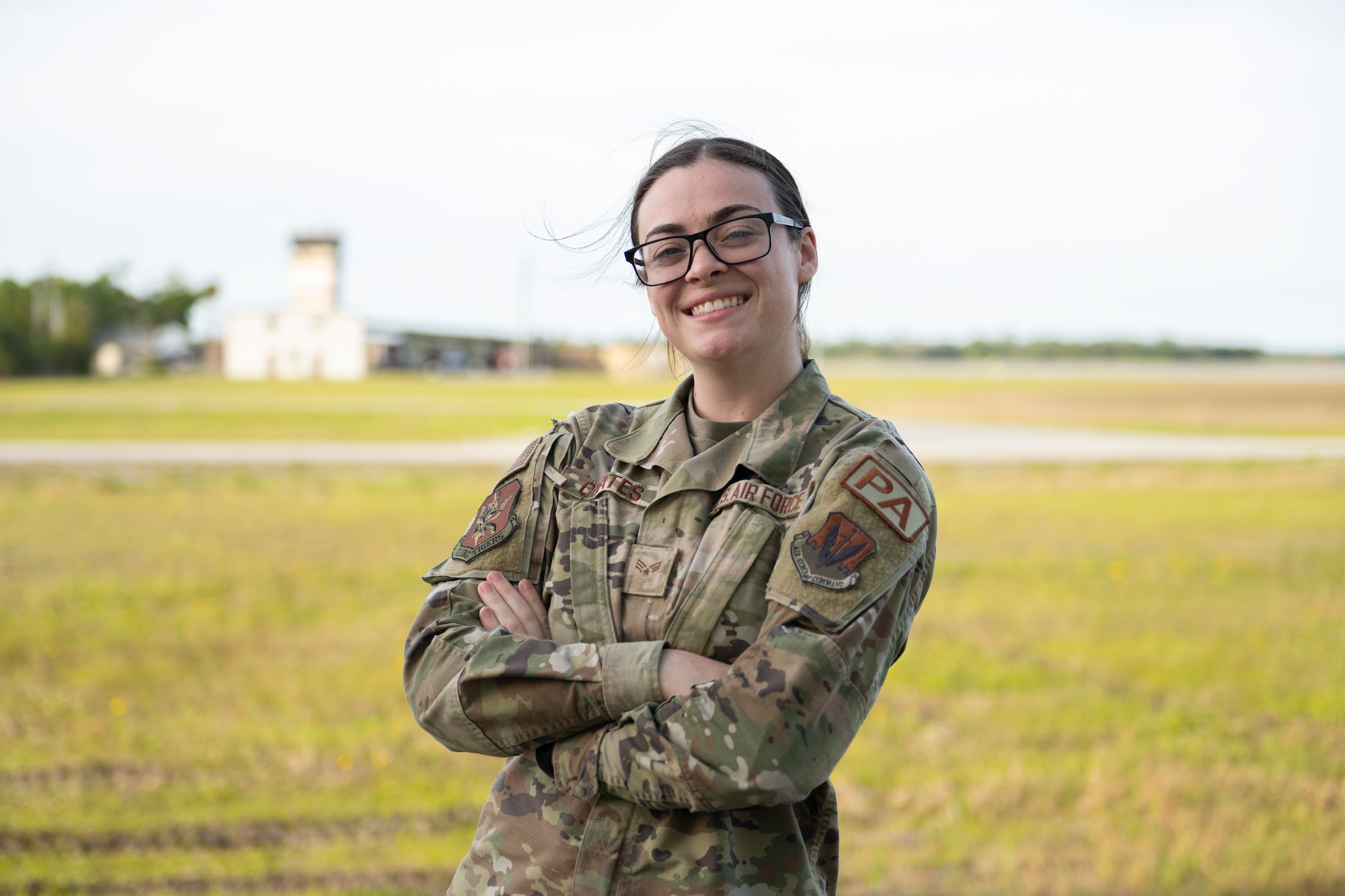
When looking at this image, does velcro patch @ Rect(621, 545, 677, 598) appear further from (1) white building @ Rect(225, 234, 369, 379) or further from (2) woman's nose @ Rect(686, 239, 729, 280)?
(1) white building @ Rect(225, 234, 369, 379)

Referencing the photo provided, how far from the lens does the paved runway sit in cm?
1780

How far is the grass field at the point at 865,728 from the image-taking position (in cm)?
427

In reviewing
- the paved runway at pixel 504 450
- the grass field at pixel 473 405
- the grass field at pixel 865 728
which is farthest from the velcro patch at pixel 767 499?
the grass field at pixel 473 405

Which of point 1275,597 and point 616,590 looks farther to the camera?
point 1275,597

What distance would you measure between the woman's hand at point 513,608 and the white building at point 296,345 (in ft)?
209

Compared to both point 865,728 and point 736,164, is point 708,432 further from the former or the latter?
point 865,728

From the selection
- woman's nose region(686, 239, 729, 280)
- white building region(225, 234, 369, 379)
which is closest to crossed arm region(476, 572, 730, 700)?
woman's nose region(686, 239, 729, 280)

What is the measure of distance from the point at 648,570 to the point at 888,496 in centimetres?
43

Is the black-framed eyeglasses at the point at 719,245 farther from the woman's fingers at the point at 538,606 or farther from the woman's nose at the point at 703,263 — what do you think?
the woman's fingers at the point at 538,606

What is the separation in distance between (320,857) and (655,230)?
11.2ft

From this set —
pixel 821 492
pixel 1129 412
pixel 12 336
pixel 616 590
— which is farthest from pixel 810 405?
pixel 12 336

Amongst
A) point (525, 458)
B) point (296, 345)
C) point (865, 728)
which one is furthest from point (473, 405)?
point (525, 458)

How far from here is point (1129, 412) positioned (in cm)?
3459

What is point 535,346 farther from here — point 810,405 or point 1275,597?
point 810,405
